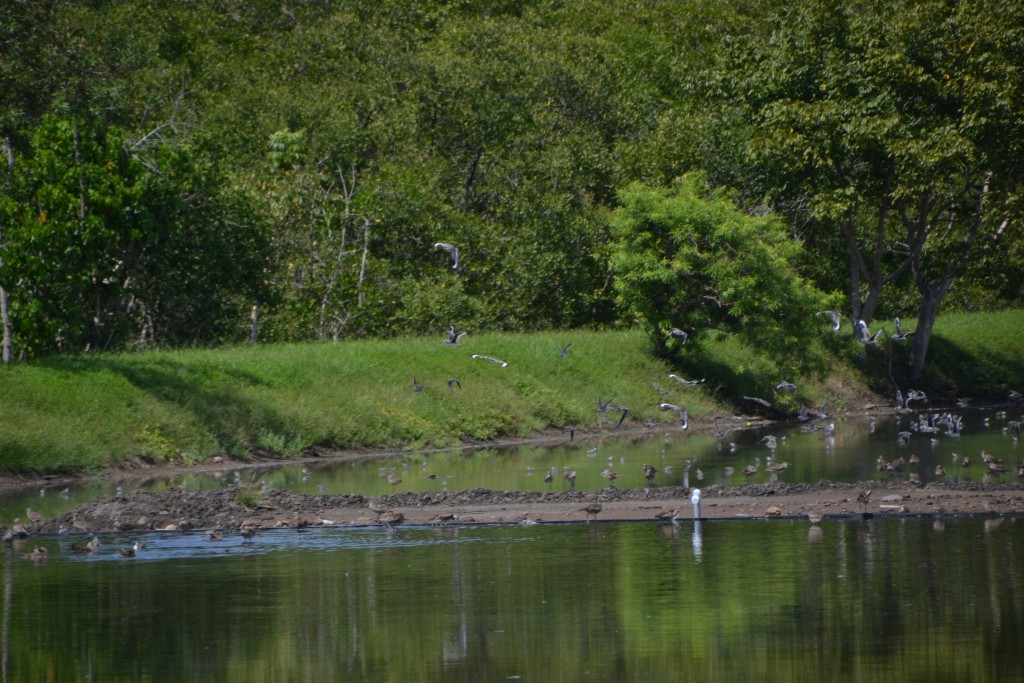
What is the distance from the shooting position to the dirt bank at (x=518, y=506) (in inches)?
722

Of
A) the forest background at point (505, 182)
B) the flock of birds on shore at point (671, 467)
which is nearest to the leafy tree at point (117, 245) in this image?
the forest background at point (505, 182)

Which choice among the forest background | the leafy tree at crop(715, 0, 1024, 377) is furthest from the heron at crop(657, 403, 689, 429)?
the leafy tree at crop(715, 0, 1024, 377)

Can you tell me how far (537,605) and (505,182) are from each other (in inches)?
1255

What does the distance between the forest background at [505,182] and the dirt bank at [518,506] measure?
898cm

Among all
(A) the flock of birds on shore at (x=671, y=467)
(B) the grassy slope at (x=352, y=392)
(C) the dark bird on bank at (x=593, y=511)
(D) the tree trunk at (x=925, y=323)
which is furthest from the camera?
(D) the tree trunk at (x=925, y=323)

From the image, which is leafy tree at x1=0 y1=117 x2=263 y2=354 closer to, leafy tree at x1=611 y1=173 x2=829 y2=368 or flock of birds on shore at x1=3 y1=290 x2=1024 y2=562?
flock of birds on shore at x1=3 y1=290 x2=1024 y2=562

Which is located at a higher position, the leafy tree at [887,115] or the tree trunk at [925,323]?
the leafy tree at [887,115]

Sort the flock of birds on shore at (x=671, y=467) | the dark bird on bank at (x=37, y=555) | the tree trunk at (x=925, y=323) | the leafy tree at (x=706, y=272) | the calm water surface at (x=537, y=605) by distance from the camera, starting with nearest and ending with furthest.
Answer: the calm water surface at (x=537, y=605) < the dark bird on bank at (x=37, y=555) < the flock of birds on shore at (x=671, y=467) < the leafy tree at (x=706, y=272) < the tree trunk at (x=925, y=323)

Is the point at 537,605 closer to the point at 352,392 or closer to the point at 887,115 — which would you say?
the point at 352,392

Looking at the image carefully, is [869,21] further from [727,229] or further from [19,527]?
[19,527]

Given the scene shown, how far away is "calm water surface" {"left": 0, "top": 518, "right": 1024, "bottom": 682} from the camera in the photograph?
37.1ft

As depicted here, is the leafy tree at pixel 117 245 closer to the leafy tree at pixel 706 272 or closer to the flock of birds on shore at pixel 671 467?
the flock of birds on shore at pixel 671 467

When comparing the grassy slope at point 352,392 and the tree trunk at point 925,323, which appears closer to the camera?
the grassy slope at point 352,392

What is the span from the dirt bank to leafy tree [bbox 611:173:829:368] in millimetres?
16756
